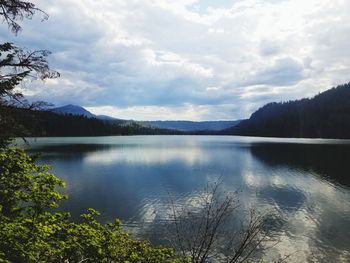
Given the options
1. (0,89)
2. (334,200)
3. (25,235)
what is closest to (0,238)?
(25,235)

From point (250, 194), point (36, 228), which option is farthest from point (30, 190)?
point (250, 194)

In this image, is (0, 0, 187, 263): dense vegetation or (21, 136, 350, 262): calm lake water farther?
(21, 136, 350, 262): calm lake water

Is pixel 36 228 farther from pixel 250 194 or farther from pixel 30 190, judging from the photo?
pixel 250 194

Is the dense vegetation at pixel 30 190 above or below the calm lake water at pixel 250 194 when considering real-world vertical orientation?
above

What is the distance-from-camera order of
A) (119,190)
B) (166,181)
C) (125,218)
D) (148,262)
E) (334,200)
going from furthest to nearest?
1. (166,181)
2. (119,190)
3. (334,200)
4. (125,218)
5. (148,262)

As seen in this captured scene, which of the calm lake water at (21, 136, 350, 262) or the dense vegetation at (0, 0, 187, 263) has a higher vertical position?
the dense vegetation at (0, 0, 187, 263)

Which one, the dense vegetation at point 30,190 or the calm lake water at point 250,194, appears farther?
the calm lake water at point 250,194

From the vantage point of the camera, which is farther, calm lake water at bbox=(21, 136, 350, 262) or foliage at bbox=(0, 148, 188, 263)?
calm lake water at bbox=(21, 136, 350, 262)

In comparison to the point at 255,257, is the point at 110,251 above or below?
above

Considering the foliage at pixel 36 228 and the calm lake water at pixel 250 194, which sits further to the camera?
the calm lake water at pixel 250 194

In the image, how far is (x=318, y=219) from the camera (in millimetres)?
37250

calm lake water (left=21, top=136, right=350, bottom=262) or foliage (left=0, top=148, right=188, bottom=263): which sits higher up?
foliage (left=0, top=148, right=188, bottom=263)

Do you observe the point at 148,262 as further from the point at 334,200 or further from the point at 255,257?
the point at 334,200

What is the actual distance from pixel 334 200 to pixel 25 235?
155 feet
